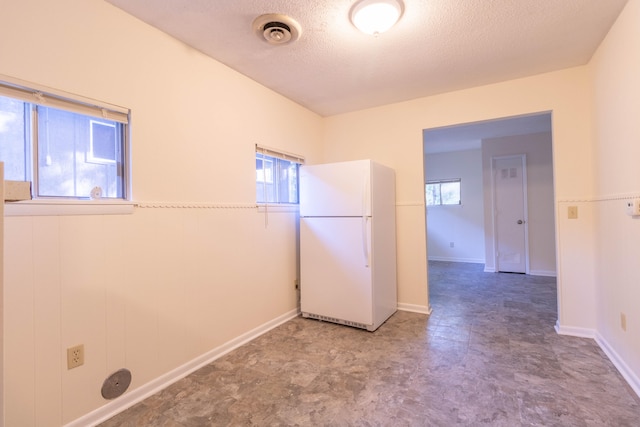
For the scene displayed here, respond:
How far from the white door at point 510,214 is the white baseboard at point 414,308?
2.92 meters

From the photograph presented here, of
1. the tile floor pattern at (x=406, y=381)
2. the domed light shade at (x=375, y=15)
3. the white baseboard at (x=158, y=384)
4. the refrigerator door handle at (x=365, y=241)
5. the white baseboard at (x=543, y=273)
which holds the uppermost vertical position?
the domed light shade at (x=375, y=15)

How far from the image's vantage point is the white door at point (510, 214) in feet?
17.2

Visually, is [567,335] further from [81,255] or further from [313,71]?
[81,255]

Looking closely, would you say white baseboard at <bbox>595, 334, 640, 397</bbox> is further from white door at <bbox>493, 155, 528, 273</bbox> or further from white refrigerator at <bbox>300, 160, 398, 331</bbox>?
white door at <bbox>493, 155, 528, 273</bbox>

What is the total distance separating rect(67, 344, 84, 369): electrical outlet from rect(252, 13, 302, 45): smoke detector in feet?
7.09

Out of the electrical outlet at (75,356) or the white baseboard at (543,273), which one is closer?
the electrical outlet at (75,356)

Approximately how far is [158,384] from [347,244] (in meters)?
1.81

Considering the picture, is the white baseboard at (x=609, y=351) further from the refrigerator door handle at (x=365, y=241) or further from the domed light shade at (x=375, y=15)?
the domed light shade at (x=375, y=15)

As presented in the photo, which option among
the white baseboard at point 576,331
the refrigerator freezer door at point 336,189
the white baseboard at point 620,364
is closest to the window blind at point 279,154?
the refrigerator freezer door at point 336,189

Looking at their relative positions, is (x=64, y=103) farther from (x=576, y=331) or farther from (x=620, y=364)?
(x=576, y=331)

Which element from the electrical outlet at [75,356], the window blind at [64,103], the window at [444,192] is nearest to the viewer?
the window blind at [64,103]

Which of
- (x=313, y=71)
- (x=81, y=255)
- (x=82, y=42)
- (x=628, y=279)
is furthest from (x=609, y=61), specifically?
(x=81, y=255)

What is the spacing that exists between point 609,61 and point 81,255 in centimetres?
358

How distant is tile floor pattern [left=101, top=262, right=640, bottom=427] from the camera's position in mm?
1661
